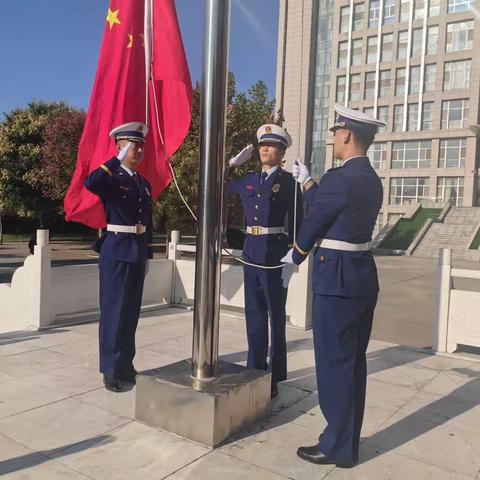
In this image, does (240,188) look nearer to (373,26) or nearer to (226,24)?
(226,24)

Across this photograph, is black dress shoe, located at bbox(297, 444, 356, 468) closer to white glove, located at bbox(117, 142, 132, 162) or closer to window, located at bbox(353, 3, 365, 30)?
white glove, located at bbox(117, 142, 132, 162)

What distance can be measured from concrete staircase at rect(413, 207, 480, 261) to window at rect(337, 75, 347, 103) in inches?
612

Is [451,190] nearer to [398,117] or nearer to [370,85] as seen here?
[398,117]

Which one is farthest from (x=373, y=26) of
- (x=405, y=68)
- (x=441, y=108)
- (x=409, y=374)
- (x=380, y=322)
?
(x=409, y=374)

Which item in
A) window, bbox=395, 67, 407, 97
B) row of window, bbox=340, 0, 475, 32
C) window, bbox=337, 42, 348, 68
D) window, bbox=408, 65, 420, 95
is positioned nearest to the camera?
row of window, bbox=340, 0, 475, 32

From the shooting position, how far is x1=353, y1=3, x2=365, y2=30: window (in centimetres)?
4158

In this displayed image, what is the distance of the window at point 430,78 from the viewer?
127 feet

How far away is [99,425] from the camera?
9.61ft

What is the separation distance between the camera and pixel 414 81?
3972cm

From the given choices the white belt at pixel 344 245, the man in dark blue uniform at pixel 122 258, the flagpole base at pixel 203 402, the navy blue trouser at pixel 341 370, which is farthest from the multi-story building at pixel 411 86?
the navy blue trouser at pixel 341 370

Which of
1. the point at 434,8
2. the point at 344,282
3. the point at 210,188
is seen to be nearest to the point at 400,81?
the point at 434,8

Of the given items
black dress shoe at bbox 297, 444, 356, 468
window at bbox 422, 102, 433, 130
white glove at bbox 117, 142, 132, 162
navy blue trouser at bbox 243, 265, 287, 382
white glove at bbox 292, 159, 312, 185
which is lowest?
black dress shoe at bbox 297, 444, 356, 468

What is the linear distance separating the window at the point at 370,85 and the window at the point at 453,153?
7042mm

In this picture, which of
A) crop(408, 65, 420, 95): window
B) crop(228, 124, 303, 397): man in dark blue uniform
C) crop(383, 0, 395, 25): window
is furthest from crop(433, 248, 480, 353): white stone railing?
crop(383, 0, 395, 25): window
